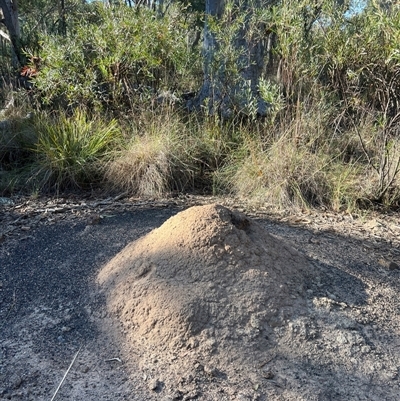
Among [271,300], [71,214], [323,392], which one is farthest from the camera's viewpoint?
[71,214]

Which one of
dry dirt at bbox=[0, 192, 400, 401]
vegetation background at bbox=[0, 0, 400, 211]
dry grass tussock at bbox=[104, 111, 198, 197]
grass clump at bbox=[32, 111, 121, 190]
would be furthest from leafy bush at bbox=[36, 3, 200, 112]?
dry dirt at bbox=[0, 192, 400, 401]

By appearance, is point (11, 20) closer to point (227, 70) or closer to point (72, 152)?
point (72, 152)

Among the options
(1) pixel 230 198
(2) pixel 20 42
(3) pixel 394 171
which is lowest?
(1) pixel 230 198

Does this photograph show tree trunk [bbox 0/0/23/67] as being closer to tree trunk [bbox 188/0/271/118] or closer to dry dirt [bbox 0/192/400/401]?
tree trunk [bbox 188/0/271/118]

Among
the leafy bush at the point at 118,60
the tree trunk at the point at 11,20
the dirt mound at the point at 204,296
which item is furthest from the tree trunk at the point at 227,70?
the tree trunk at the point at 11,20

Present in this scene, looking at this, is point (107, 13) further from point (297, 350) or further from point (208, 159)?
point (297, 350)

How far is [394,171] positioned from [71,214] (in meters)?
3.18

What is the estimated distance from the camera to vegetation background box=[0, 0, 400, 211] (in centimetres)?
491

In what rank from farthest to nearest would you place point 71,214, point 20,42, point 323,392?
1. point 20,42
2. point 71,214
3. point 323,392

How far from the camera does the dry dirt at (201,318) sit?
2242mm

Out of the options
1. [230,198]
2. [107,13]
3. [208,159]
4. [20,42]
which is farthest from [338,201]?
[20,42]

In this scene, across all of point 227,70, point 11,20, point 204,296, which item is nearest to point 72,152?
point 227,70

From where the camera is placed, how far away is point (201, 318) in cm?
251

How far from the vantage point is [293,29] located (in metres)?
4.95
